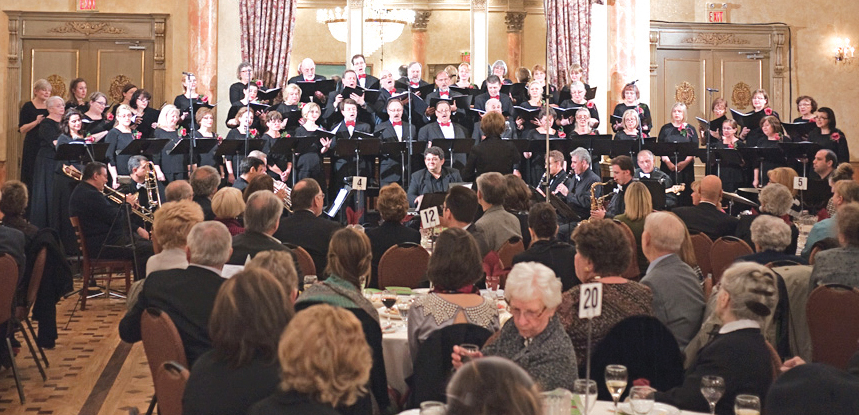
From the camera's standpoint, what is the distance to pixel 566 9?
1407 centimetres

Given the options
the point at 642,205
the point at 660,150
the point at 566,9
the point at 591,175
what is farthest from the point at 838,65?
the point at 642,205

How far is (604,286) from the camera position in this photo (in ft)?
12.6

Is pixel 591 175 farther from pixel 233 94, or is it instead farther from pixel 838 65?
pixel 838 65

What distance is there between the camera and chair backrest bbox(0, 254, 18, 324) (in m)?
5.25

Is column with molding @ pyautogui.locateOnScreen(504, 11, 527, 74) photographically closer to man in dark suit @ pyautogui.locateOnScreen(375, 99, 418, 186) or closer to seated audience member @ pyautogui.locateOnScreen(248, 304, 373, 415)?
man in dark suit @ pyautogui.locateOnScreen(375, 99, 418, 186)

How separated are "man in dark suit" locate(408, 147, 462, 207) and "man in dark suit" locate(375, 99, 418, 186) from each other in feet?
3.78

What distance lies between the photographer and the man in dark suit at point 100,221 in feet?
26.5

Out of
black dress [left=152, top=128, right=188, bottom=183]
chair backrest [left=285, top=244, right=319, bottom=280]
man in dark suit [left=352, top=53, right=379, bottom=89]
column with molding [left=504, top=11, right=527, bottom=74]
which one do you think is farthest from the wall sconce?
chair backrest [left=285, top=244, right=319, bottom=280]

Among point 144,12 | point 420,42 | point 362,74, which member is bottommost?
point 362,74

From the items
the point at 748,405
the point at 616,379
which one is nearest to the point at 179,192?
the point at 616,379

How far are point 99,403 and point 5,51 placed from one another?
33.0 ft

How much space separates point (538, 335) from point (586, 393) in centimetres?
34

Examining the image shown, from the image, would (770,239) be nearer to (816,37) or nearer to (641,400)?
(641,400)

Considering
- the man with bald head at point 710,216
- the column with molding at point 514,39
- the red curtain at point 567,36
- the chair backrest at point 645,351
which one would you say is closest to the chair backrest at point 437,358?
the chair backrest at point 645,351
